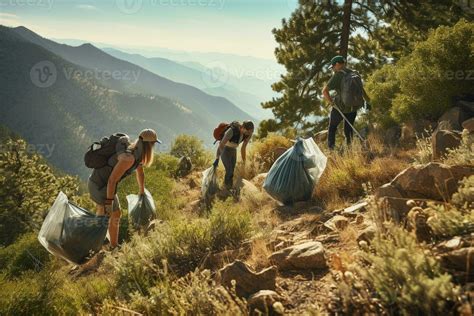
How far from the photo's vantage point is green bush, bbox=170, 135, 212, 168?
48.0 ft

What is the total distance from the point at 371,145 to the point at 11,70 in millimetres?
227109

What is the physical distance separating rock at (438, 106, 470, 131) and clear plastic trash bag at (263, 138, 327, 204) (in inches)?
110

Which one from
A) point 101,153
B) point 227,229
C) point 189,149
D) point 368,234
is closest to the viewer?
point 368,234

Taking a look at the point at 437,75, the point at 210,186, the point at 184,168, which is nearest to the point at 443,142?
the point at 437,75

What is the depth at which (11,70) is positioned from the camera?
19188 centimetres

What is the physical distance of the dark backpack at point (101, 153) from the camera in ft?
16.6

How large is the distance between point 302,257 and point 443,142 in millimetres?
2843

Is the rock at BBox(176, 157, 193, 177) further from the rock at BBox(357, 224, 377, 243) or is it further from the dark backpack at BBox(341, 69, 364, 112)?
the rock at BBox(357, 224, 377, 243)

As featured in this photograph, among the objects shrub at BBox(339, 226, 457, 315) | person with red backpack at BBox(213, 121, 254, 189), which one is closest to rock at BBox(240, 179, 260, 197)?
person with red backpack at BBox(213, 121, 254, 189)

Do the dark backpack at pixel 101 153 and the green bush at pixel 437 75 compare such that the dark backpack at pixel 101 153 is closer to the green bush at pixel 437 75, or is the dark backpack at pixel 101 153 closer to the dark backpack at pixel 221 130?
the dark backpack at pixel 221 130

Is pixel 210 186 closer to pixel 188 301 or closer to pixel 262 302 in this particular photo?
pixel 188 301

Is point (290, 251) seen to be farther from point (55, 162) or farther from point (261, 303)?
point (55, 162)

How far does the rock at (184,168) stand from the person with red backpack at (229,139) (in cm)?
464

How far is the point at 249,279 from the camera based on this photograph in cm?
266
